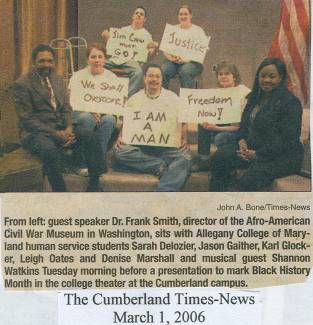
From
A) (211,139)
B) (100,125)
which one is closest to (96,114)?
(100,125)

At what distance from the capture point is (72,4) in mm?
578

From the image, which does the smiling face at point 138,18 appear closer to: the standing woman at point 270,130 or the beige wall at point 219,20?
the beige wall at point 219,20

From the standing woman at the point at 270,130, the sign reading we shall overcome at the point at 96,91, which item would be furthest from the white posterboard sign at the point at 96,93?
the standing woman at the point at 270,130

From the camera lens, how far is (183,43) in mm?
578

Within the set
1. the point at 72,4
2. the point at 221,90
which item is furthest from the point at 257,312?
the point at 72,4

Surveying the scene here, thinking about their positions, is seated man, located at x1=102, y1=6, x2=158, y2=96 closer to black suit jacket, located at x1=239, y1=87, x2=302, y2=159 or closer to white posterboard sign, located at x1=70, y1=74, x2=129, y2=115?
white posterboard sign, located at x1=70, y1=74, x2=129, y2=115

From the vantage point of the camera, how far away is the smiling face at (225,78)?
580 mm

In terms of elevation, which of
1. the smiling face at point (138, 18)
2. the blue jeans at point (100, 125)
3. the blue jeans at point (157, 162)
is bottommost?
the blue jeans at point (157, 162)

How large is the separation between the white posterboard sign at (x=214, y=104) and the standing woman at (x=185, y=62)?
0.04ft

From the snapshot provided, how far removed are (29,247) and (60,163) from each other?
88 mm

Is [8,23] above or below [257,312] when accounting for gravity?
above

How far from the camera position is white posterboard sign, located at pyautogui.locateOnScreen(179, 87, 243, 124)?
58 centimetres

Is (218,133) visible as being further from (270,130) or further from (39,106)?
(39,106)

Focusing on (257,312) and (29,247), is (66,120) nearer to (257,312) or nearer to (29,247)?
(29,247)
